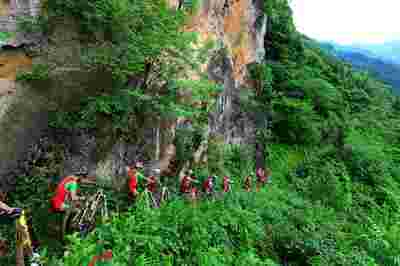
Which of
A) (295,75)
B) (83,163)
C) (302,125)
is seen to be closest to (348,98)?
(295,75)

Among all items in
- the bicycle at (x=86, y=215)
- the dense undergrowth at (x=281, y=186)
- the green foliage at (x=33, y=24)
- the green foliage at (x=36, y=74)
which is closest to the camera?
the bicycle at (x=86, y=215)

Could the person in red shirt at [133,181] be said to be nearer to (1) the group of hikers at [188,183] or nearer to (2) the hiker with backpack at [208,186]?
(1) the group of hikers at [188,183]

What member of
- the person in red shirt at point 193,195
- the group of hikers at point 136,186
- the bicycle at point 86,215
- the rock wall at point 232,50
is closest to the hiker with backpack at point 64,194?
the group of hikers at point 136,186

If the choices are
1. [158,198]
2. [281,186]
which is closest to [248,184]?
[281,186]

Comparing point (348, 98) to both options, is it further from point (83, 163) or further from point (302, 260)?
point (83, 163)

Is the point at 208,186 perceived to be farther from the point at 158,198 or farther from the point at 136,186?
the point at 136,186

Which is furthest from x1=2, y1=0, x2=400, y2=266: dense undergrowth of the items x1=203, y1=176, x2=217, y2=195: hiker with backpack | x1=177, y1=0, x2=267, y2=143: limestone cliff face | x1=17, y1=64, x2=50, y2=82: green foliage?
x1=17, y1=64, x2=50, y2=82: green foliage

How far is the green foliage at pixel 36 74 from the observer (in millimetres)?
6285

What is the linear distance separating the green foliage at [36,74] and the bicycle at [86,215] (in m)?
2.39

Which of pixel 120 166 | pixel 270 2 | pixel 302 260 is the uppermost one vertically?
pixel 270 2

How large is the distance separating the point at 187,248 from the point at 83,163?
2646 mm

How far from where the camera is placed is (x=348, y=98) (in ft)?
85.5

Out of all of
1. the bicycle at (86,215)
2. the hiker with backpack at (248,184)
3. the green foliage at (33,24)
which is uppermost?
the green foliage at (33,24)

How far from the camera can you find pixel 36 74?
20.9ft
